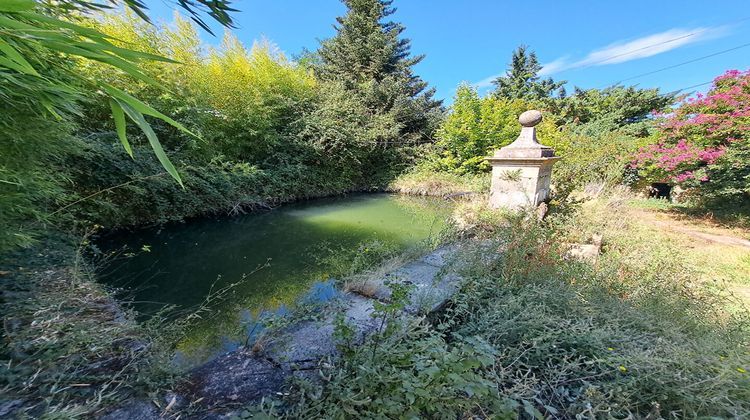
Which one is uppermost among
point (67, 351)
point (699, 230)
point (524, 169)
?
point (524, 169)

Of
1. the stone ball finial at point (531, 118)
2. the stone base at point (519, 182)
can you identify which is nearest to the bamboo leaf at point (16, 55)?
the stone base at point (519, 182)

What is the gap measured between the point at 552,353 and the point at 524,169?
7.83 feet

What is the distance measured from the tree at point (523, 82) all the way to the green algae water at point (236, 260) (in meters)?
11.9

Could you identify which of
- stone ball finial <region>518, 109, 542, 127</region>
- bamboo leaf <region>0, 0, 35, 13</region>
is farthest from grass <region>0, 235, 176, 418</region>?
stone ball finial <region>518, 109, 542, 127</region>

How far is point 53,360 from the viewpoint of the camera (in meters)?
1.14

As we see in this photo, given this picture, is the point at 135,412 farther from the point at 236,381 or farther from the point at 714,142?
the point at 714,142

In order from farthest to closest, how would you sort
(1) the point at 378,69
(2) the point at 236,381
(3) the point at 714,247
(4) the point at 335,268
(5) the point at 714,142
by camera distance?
(1) the point at 378,69
(5) the point at 714,142
(3) the point at 714,247
(4) the point at 335,268
(2) the point at 236,381

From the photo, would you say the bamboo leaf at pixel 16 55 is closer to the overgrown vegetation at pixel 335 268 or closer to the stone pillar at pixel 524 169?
the overgrown vegetation at pixel 335 268

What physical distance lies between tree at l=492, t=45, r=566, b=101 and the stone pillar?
12.4 metres

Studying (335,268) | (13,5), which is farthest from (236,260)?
(13,5)

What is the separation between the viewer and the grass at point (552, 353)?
90 centimetres

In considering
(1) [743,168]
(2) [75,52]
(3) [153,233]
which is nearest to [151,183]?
(3) [153,233]

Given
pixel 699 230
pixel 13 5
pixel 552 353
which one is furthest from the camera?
pixel 699 230

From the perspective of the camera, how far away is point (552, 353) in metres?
1.27
